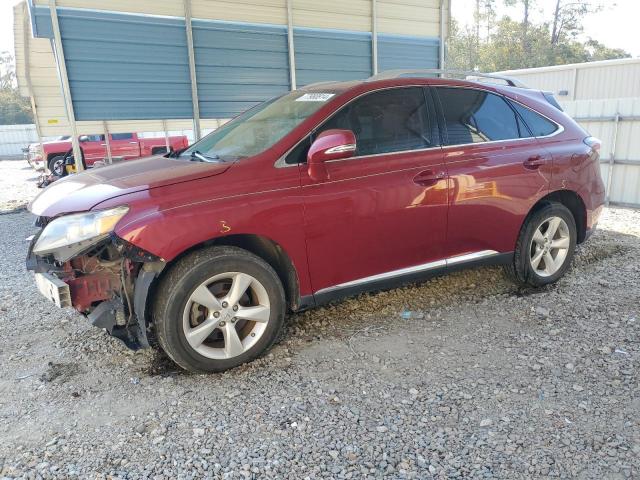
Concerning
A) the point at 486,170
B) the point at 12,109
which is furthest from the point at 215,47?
the point at 12,109

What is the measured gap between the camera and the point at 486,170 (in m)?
3.95

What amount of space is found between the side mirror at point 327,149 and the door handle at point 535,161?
174 centimetres

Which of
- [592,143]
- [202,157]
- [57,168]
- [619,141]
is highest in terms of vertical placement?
[202,157]

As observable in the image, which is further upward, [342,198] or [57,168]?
[342,198]

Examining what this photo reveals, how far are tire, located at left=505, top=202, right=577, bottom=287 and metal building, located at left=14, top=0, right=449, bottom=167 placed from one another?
488cm

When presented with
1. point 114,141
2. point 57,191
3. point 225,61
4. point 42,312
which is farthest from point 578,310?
point 114,141

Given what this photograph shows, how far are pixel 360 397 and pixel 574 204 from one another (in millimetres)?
3009

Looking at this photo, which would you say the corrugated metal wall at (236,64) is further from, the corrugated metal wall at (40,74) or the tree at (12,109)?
the tree at (12,109)

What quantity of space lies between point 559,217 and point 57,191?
13.3 ft

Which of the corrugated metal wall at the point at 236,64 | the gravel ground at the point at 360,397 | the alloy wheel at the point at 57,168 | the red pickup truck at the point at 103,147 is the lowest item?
the gravel ground at the point at 360,397

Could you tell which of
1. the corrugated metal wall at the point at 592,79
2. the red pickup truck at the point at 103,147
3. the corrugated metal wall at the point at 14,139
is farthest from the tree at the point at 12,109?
the corrugated metal wall at the point at 592,79

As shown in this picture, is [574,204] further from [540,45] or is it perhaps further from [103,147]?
[540,45]

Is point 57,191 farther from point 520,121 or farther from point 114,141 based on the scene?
point 114,141

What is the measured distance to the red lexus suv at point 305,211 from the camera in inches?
116
